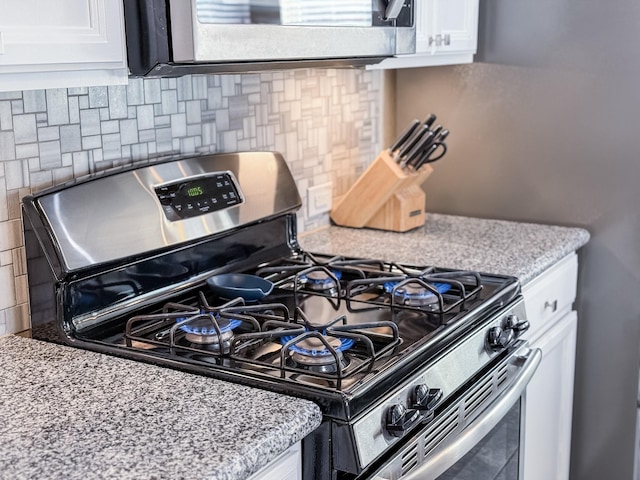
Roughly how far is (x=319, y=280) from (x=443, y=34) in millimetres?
779

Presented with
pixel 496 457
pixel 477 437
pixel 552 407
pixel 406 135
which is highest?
pixel 406 135

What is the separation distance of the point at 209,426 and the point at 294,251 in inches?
37.1

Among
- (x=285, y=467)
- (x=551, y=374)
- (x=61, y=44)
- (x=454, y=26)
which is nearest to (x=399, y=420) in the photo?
(x=285, y=467)

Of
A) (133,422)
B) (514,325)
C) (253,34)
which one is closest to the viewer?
(133,422)

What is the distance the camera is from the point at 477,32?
7.65 ft

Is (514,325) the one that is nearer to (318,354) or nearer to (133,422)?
(318,354)

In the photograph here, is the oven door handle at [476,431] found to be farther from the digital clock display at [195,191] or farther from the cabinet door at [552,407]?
the digital clock display at [195,191]

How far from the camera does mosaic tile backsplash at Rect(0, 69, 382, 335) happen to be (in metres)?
1.46

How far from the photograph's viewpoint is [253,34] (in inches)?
52.7

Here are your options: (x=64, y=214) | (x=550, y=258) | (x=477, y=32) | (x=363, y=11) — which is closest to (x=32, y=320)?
(x=64, y=214)

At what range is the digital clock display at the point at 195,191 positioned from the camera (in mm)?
1685

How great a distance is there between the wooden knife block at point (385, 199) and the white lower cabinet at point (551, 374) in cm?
41

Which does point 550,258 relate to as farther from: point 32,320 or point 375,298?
point 32,320

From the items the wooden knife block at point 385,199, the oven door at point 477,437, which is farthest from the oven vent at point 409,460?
the wooden knife block at point 385,199
